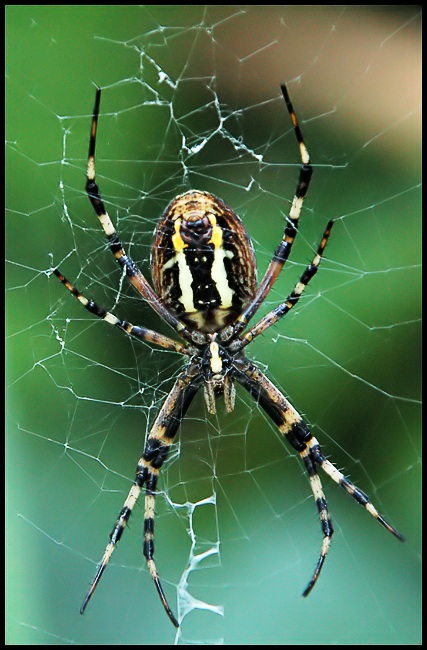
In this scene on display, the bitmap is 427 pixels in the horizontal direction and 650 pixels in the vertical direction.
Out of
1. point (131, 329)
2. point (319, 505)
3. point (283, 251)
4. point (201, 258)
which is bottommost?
point (319, 505)

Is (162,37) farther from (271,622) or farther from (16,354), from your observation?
(271,622)

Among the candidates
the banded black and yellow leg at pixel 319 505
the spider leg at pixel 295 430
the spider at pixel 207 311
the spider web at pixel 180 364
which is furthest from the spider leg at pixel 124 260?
the banded black and yellow leg at pixel 319 505

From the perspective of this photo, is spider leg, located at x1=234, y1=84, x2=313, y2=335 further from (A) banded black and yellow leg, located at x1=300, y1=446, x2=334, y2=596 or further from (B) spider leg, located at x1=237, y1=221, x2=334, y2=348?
(A) banded black and yellow leg, located at x1=300, y1=446, x2=334, y2=596

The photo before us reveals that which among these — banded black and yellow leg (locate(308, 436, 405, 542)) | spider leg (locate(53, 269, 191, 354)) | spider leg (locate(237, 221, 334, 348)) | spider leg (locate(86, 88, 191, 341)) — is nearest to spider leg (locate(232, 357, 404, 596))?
banded black and yellow leg (locate(308, 436, 405, 542))

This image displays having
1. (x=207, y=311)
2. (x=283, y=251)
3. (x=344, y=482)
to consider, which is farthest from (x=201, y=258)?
(x=344, y=482)

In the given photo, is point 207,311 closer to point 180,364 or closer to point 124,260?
point 124,260

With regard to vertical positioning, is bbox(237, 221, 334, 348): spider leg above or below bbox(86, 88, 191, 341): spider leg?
below
